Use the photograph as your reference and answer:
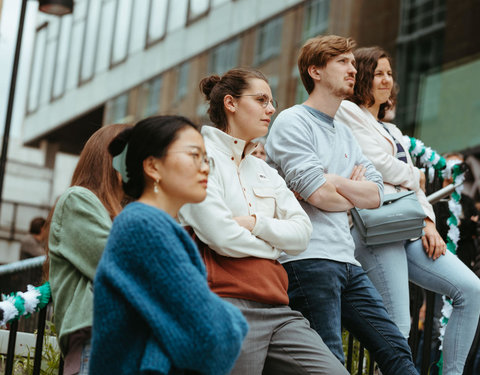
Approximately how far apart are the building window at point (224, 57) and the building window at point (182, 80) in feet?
3.17

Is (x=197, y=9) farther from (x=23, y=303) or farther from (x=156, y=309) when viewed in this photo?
(x=156, y=309)

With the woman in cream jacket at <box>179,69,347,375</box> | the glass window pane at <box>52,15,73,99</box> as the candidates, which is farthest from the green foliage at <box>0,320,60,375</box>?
the glass window pane at <box>52,15,73,99</box>

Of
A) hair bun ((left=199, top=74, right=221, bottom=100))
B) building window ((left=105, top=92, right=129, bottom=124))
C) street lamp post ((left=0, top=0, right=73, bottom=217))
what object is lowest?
hair bun ((left=199, top=74, right=221, bottom=100))

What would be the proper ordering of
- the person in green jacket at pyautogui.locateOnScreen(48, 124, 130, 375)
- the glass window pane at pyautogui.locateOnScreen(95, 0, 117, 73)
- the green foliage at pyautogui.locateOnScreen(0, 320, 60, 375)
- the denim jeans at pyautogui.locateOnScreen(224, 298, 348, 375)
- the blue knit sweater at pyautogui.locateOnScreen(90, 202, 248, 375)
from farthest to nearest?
the glass window pane at pyautogui.locateOnScreen(95, 0, 117, 73) < the green foliage at pyautogui.locateOnScreen(0, 320, 60, 375) < the denim jeans at pyautogui.locateOnScreen(224, 298, 348, 375) < the person in green jacket at pyautogui.locateOnScreen(48, 124, 130, 375) < the blue knit sweater at pyautogui.locateOnScreen(90, 202, 248, 375)

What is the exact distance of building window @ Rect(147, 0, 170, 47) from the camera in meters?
20.5

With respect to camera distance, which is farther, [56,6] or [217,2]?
[217,2]

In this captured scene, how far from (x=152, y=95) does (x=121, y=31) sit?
9.03ft

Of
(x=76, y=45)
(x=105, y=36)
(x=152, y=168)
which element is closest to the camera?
(x=152, y=168)

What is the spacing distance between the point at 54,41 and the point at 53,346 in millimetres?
22500

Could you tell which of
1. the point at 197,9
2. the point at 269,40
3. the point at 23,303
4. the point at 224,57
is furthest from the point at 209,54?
the point at 23,303

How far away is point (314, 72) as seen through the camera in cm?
456

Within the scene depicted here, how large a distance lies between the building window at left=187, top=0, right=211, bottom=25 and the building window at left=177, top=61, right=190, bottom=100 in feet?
3.59

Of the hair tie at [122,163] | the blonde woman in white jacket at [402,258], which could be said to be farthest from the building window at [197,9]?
the hair tie at [122,163]

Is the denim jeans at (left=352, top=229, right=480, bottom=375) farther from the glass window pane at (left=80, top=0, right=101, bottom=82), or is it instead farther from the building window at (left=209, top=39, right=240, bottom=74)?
the glass window pane at (left=80, top=0, right=101, bottom=82)
